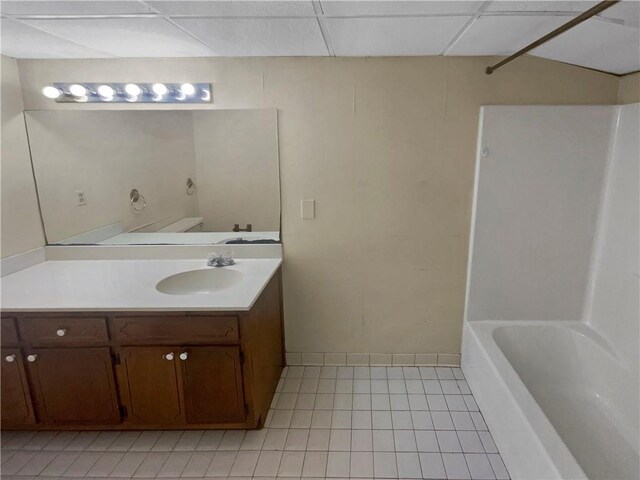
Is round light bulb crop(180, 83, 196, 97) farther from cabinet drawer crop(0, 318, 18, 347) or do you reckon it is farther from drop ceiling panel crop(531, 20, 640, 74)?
drop ceiling panel crop(531, 20, 640, 74)

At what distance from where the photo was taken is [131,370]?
69.7 inches

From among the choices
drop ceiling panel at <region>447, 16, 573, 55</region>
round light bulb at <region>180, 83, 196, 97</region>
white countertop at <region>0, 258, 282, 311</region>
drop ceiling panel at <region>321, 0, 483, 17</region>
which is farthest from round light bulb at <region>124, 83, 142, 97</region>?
drop ceiling panel at <region>447, 16, 573, 55</region>

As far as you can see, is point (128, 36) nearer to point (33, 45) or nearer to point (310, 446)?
point (33, 45)

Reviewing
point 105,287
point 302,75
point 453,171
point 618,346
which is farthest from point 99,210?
point 618,346

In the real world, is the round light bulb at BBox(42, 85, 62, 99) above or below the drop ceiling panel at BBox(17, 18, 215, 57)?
below

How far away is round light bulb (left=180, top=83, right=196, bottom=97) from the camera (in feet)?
6.79

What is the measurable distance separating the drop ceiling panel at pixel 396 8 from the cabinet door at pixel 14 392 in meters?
2.09

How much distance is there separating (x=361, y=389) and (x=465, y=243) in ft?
3.63

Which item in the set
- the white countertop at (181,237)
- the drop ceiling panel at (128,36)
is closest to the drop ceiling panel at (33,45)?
the drop ceiling panel at (128,36)

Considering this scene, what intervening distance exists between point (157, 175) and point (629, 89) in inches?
106

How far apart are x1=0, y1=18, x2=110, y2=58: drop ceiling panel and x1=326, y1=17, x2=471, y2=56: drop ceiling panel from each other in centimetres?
129

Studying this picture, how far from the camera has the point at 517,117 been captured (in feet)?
6.73

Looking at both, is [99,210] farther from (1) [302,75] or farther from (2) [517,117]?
(2) [517,117]

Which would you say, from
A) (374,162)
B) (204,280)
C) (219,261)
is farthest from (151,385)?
(374,162)
